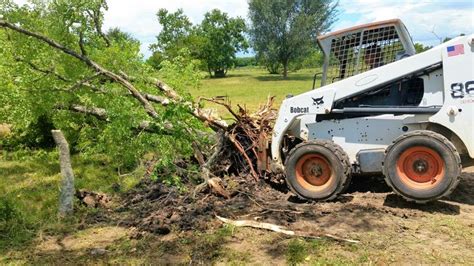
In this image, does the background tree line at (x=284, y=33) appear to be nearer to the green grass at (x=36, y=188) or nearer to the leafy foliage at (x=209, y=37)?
the leafy foliage at (x=209, y=37)

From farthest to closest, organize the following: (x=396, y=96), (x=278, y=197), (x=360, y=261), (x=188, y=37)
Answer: (x=188, y=37)
(x=278, y=197)
(x=396, y=96)
(x=360, y=261)

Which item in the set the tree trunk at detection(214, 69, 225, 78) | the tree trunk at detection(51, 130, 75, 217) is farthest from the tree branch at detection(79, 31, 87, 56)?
the tree trunk at detection(214, 69, 225, 78)

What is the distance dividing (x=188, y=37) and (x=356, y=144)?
55.0 m

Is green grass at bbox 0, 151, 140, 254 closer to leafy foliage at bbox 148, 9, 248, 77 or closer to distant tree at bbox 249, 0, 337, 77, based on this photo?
distant tree at bbox 249, 0, 337, 77

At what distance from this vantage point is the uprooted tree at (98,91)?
6973mm

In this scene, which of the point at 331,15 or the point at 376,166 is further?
the point at 331,15

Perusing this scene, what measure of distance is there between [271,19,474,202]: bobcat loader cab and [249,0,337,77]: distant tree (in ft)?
142

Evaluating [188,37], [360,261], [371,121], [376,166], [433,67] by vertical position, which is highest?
[188,37]

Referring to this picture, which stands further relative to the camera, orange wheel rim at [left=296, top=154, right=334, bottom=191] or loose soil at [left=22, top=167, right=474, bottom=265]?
orange wheel rim at [left=296, top=154, right=334, bottom=191]

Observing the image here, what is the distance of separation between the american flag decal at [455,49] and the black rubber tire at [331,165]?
1708mm

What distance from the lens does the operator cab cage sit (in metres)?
6.43

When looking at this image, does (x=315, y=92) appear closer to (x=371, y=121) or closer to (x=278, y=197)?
(x=371, y=121)

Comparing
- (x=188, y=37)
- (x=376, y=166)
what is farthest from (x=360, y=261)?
(x=188, y=37)

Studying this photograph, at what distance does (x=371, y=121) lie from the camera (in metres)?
6.32
